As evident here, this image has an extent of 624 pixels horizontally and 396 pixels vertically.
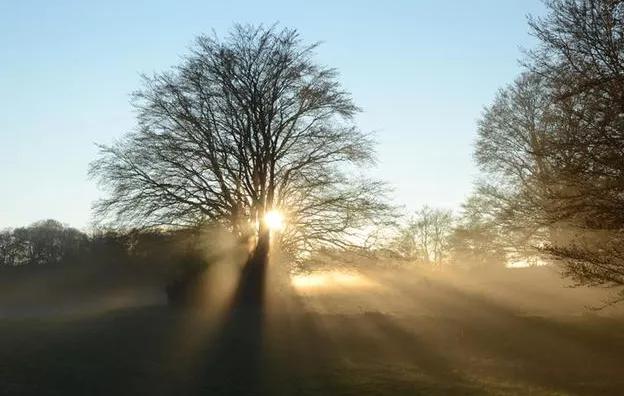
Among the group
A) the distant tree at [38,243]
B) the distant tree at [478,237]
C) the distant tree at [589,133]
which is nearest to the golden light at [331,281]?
the distant tree at [478,237]

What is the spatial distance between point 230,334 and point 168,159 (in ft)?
30.2

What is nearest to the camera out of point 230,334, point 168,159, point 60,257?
point 230,334

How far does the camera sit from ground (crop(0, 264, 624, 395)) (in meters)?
15.9

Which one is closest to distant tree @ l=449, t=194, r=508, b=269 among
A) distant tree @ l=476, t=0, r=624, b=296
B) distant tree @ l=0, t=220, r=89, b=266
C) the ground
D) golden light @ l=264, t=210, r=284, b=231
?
the ground

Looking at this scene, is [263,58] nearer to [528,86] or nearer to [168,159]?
[168,159]

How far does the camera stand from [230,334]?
23.0m

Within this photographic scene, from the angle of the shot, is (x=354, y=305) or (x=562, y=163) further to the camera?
(x=354, y=305)

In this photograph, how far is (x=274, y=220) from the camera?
30.5 metres

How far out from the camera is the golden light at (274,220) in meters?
30.4

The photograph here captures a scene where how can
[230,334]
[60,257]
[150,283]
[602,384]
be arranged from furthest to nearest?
[60,257]
[150,283]
[230,334]
[602,384]

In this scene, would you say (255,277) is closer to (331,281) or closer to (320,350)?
(331,281)

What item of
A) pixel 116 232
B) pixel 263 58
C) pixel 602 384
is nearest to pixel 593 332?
pixel 602 384

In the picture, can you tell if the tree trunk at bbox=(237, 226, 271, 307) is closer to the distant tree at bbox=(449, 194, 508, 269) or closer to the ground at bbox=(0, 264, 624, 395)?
the ground at bbox=(0, 264, 624, 395)

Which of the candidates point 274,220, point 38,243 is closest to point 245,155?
point 274,220
